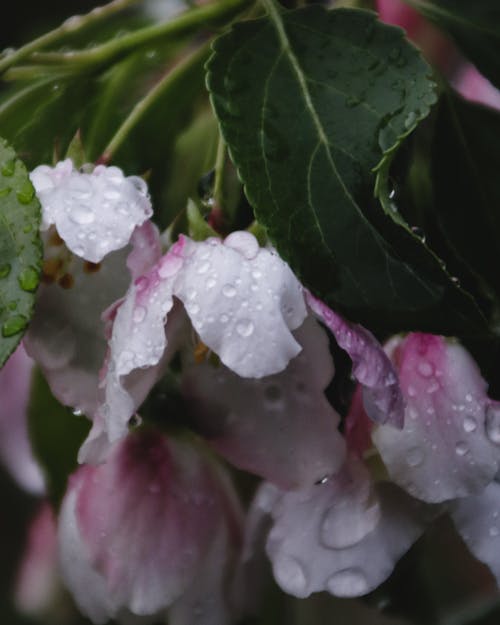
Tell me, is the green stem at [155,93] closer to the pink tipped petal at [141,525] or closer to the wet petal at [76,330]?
the wet petal at [76,330]

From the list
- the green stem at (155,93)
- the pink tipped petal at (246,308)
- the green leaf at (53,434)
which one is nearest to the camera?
the pink tipped petal at (246,308)

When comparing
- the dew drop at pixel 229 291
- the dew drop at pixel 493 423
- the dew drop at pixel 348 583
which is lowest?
the dew drop at pixel 348 583

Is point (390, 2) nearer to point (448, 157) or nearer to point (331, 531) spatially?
point (448, 157)

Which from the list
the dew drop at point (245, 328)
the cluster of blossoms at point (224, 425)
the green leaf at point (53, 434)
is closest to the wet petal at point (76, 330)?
the cluster of blossoms at point (224, 425)

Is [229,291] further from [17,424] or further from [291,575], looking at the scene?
[17,424]

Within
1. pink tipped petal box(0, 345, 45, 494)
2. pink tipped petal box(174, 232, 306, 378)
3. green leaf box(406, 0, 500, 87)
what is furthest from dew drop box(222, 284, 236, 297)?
pink tipped petal box(0, 345, 45, 494)

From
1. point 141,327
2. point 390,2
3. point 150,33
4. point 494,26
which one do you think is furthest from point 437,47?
point 141,327
